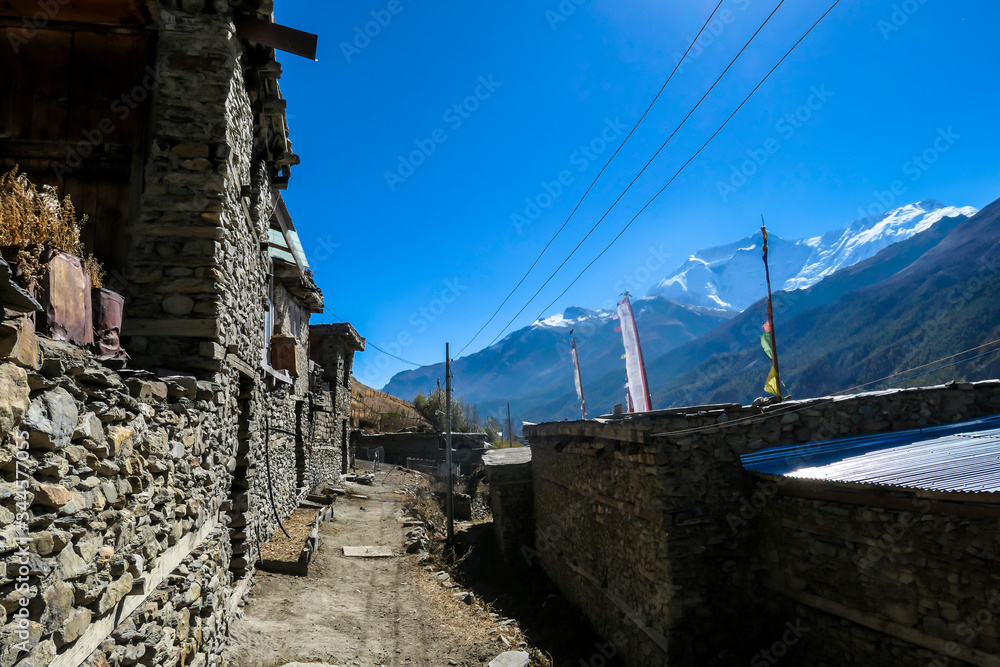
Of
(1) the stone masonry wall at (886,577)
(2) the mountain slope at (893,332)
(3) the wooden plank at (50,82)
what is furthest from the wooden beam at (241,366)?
(2) the mountain slope at (893,332)

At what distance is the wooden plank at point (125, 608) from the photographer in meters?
2.98

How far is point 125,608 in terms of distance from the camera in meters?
3.67

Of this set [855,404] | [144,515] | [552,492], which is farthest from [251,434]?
[855,404]

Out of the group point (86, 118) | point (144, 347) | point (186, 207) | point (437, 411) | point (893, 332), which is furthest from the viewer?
point (893, 332)

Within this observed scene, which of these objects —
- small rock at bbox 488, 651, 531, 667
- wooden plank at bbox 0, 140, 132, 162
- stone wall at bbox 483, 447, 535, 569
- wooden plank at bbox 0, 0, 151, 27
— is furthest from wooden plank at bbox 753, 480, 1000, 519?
stone wall at bbox 483, 447, 535, 569

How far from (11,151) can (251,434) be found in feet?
14.8

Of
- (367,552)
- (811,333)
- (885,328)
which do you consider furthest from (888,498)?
(811,333)

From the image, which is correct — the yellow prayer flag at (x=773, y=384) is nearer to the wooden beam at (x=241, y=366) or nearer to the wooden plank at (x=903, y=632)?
the wooden plank at (x=903, y=632)

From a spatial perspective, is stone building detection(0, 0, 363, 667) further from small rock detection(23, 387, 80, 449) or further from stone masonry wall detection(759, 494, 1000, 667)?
stone masonry wall detection(759, 494, 1000, 667)

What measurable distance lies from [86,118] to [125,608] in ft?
17.6

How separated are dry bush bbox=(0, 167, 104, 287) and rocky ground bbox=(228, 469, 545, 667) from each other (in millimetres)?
4878

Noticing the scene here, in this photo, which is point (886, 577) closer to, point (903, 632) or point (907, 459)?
point (903, 632)

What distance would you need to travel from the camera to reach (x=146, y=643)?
13.0 feet

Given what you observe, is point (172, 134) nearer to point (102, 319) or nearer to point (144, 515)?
point (102, 319)
